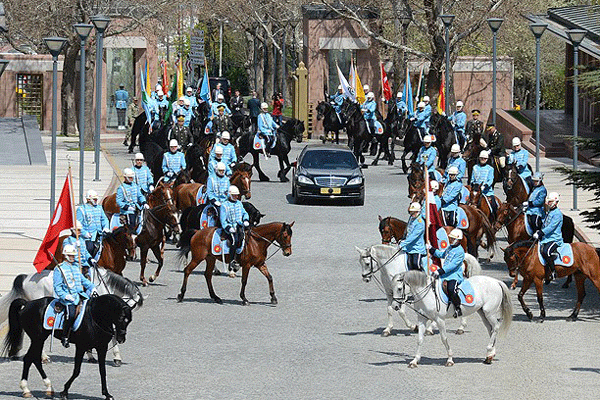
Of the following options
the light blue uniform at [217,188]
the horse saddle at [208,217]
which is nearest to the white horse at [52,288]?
the horse saddle at [208,217]

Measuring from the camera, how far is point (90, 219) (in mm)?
23766

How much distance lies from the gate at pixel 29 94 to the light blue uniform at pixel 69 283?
147 feet

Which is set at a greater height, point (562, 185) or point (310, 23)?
point (310, 23)

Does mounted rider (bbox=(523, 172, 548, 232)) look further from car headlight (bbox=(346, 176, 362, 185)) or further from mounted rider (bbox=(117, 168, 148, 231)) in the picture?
car headlight (bbox=(346, 176, 362, 185))

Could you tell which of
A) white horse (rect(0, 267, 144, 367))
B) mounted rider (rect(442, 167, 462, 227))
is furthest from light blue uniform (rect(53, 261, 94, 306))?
mounted rider (rect(442, 167, 462, 227))

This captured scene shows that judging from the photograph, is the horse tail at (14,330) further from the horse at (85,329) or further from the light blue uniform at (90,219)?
the light blue uniform at (90,219)

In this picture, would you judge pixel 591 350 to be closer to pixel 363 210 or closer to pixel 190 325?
pixel 190 325

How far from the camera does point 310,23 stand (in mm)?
61844

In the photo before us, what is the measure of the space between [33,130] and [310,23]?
1354 cm

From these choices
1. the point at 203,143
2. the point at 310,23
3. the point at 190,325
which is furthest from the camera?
the point at 310,23

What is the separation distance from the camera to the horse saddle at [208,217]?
2738 cm

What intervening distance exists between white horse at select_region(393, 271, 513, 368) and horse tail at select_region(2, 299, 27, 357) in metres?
5.35

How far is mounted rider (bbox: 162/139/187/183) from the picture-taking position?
110 feet

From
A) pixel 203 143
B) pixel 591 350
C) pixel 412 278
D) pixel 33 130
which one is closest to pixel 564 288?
pixel 591 350
